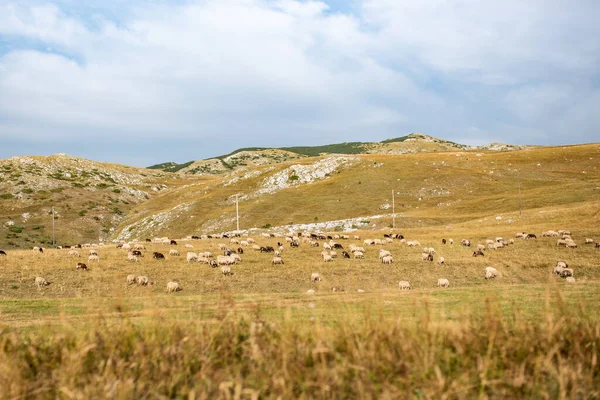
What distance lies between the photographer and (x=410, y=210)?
3789 inches

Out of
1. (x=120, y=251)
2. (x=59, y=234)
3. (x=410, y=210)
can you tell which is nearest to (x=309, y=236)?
(x=120, y=251)

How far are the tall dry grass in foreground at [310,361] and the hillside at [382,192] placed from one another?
66327 millimetres

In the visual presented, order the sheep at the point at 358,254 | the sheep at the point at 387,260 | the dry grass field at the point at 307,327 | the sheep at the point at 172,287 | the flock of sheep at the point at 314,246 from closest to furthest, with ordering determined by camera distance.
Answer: the dry grass field at the point at 307,327 < the sheep at the point at 172,287 < the flock of sheep at the point at 314,246 < the sheep at the point at 387,260 < the sheep at the point at 358,254

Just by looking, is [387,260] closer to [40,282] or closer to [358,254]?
[358,254]

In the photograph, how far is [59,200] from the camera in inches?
5512

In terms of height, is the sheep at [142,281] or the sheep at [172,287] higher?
the sheep at [142,281]

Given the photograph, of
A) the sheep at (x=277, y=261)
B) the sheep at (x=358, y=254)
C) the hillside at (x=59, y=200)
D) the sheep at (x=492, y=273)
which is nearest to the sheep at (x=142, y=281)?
the sheep at (x=277, y=261)

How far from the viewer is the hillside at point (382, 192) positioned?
83500mm

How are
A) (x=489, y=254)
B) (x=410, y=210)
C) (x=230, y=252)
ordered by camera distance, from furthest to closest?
(x=410, y=210), (x=230, y=252), (x=489, y=254)

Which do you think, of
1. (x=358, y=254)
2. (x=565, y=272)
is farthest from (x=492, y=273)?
(x=358, y=254)

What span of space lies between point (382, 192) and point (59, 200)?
9478 cm

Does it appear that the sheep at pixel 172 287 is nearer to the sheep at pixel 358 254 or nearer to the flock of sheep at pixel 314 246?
the flock of sheep at pixel 314 246

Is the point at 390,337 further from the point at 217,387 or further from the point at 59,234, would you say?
the point at 59,234

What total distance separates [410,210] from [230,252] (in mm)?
59784
